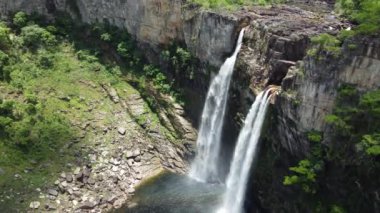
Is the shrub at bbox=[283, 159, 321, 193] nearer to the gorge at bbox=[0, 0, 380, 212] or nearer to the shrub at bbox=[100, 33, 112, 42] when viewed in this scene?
the gorge at bbox=[0, 0, 380, 212]

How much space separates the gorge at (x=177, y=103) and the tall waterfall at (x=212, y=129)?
0.42 metres

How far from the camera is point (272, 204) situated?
24.8 meters

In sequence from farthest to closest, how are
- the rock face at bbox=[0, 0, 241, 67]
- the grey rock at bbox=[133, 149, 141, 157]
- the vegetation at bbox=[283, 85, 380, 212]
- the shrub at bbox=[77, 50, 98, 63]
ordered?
the shrub at bbox=[77, 50, 98, 63], the grey rock at bbox=[133, 149, 141, 157], the rock face at bbox=[0, 0, 241, 67], the vegetation at bbox=[283, 85, 380, 212]

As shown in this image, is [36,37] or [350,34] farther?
[36,37]

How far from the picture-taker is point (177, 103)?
3397cm

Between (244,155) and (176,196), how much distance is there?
506 cm

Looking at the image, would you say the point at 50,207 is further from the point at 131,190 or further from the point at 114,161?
the point at 114,161

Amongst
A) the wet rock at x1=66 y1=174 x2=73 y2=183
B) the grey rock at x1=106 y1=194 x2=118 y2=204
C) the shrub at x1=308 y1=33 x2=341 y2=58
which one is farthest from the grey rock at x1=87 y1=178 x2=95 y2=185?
the shrub at x1=308 y1=33 x2=341 y2=58

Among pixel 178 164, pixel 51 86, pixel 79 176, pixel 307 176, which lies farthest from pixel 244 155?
pixel 51 86

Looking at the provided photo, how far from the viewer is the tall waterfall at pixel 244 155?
25.1m

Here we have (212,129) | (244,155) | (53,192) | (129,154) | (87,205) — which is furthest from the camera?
(129,154)

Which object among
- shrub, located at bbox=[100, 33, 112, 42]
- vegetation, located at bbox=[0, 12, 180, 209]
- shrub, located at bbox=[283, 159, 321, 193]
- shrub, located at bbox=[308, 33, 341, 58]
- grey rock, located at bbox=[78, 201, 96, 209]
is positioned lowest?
grey rock, located at bbox=[78, 201, 96, 209]

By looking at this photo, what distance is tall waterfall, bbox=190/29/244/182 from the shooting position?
2944 cm

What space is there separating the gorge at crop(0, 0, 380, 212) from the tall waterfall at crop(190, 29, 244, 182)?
419 millimetres
